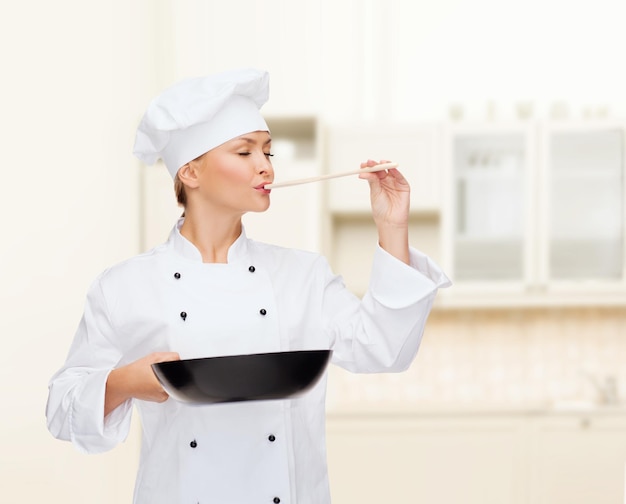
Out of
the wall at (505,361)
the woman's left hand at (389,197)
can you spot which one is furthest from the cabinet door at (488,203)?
the woman's left hand at (389,197)

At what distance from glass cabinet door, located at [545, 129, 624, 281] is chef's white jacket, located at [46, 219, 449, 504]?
→ 2534 millimetres

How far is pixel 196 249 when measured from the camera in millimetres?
1489

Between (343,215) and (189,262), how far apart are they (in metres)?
2.46

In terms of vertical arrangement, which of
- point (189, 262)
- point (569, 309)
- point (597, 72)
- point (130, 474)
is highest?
point (597, 72)

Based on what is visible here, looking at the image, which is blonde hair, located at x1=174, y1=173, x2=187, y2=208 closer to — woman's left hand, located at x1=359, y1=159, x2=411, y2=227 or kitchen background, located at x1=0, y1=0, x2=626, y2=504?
woman's left hand, located at x1=359, y1=159, x2=411, y2=227

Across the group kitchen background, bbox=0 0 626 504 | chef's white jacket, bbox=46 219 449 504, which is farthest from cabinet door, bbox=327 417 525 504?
chef's white jacket, bbox=46 219 449 504

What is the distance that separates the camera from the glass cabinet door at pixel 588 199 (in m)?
3.78

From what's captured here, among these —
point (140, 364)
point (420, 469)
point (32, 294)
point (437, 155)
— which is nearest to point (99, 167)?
point (32, 294)

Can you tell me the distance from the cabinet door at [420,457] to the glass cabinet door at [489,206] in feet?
2.26

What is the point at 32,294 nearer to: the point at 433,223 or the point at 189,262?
the point at 189,262

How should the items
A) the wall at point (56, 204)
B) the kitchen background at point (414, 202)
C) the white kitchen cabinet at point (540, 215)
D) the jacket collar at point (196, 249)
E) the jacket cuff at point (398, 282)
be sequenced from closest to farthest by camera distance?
the jacket cuff at point (398, 282), the jacket collar at point (196, 249), the wall at point (56, 204), the kitchen background at point (414, 202), the white kitchen cabinet at point (540, 215)

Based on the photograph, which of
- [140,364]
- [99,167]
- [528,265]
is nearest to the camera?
[140,364]

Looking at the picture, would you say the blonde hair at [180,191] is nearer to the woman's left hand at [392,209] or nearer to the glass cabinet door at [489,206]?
the woman's left hand at [392,209]

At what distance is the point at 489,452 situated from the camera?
3598 millimetres
